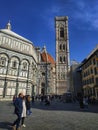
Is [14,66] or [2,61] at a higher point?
[2,61]

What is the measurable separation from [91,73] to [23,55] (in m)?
17.1

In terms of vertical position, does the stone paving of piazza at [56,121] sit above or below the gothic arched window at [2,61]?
below

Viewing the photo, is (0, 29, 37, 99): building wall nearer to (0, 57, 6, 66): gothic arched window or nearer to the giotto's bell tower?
(0, 57, 6, 66): gothic arched window

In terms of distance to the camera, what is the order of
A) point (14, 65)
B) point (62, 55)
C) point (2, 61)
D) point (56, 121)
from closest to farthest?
point (56, 121) < point (2, 61) < point (14, 65) < point (62, 55)

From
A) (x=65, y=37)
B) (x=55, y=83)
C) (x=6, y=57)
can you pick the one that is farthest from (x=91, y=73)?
(x=65, y=37)

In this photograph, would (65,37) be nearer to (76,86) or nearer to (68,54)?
(68,54)

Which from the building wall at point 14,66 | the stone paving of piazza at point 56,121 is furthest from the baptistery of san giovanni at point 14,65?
the stone paving of piazza at point 56,121

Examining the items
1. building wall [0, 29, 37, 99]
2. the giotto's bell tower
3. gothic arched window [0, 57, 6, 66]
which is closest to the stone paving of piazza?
building wall [0, 29, 37, 99]

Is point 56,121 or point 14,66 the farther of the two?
point 14,66

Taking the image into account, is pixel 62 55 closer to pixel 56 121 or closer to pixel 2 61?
pixel 2 61

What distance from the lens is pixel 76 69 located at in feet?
143

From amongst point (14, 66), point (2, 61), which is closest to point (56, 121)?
point (2, 61)

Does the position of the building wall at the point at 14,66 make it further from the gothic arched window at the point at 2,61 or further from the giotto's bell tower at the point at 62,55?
the giotto's bell tower at the point at 62,55

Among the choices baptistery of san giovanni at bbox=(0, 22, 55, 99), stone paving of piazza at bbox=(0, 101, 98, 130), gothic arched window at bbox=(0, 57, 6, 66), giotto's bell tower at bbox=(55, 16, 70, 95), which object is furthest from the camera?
giotto's bell tower at bbox=(55, 16, 70, 95)
